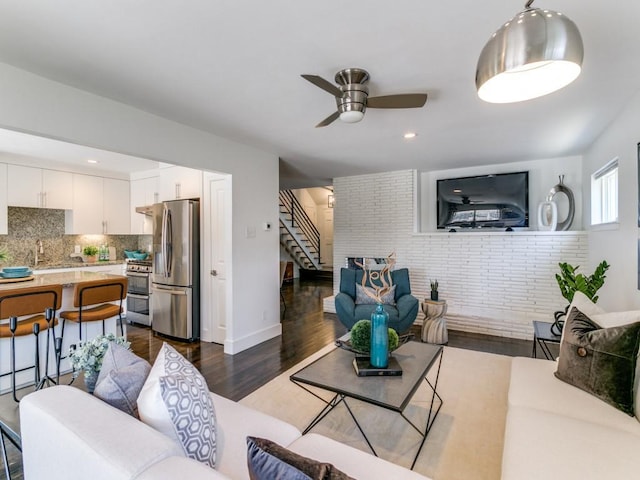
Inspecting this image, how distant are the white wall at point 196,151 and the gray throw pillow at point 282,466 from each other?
8.08 feet

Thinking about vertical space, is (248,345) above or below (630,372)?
below

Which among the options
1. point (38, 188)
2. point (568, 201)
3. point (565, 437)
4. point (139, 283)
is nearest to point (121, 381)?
point (565, 437)

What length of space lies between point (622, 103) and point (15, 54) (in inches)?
170

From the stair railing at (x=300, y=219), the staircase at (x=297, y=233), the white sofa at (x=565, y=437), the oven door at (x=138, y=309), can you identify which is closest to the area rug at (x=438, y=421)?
the white sofa at (x=565, y=437)

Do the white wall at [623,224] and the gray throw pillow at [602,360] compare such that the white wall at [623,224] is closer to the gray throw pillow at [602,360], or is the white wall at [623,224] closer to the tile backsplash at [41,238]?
the gray throw pillow at [602,360]

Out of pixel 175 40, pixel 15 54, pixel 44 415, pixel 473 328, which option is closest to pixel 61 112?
pixel 15 54

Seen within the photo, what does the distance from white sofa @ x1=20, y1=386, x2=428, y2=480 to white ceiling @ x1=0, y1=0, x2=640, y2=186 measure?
1.73 metres

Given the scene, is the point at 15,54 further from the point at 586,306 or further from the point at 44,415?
the point at 586,306

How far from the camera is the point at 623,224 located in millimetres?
2670

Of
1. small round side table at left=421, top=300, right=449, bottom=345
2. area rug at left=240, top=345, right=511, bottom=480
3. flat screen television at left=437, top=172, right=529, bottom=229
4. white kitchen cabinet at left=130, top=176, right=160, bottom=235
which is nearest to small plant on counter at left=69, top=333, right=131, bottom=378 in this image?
area rug at left=240, top=345, right=511, bottom=480

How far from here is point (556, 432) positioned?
1453mm

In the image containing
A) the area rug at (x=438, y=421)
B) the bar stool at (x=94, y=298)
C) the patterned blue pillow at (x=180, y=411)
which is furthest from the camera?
the bar stool at (x=94, y=298)

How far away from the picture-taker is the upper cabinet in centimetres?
433

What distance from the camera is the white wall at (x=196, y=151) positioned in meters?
2.06
